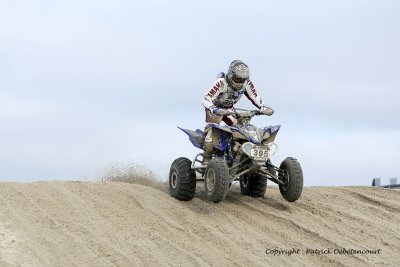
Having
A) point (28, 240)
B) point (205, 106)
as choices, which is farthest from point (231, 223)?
point (28, 240)

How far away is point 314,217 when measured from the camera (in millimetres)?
9523

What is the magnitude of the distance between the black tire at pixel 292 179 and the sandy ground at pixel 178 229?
0.32 metres

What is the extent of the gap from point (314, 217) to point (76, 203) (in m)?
3.88

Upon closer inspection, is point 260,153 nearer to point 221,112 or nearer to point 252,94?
point 221,112

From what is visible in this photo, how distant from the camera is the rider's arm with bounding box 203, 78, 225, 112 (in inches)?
400

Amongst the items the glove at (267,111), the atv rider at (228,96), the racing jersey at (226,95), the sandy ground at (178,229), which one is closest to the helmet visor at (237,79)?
the atv rider at (228,96)

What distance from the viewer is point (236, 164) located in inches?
372

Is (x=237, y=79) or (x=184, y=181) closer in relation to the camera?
(x=184, y=181)

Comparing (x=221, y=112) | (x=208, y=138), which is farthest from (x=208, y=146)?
(x=221, y=112)

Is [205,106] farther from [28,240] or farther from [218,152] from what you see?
[28,240]

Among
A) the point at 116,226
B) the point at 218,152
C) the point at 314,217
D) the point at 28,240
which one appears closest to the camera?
the point at 28,240

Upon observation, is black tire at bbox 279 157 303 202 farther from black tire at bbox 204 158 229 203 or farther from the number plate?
black tire at bbox 204 158 229 203

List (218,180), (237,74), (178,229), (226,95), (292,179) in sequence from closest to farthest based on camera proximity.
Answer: (178,229) < (218,180) < (292,179) < (237,74) < (226,95)

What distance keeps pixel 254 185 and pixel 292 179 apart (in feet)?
4.67
